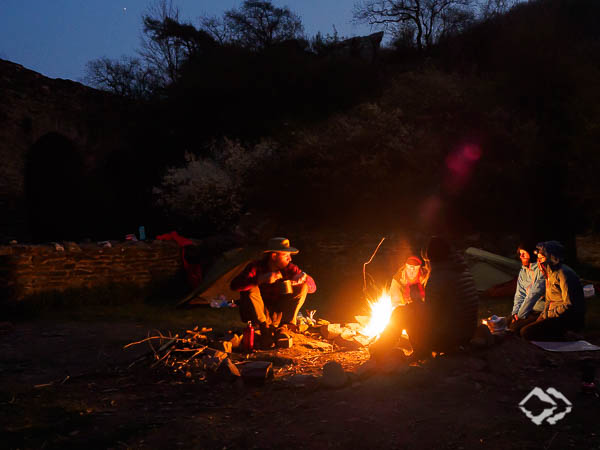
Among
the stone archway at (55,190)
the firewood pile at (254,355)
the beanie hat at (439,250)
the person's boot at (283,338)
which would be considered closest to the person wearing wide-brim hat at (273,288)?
the person's boot at (283,338)

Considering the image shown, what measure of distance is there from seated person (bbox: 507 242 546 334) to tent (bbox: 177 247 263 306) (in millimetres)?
4584

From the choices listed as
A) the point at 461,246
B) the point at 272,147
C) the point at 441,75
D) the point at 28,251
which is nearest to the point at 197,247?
the point at 28,251

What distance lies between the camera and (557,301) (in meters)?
5.39

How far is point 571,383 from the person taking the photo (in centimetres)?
408

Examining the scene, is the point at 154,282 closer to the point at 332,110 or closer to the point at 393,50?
the point at 332,110

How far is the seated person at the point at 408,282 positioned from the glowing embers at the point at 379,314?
0.10m

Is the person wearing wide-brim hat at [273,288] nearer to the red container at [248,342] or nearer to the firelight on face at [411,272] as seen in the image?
the red container at [248,342]

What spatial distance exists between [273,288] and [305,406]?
2.65m

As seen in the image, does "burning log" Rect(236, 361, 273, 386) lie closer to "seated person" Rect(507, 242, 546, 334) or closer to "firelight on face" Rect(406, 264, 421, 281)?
"firelight on face" Rect(406, 264, 421, 281)

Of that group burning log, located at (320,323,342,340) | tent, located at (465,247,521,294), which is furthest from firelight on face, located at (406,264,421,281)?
tent, located at (465,247,521,294)

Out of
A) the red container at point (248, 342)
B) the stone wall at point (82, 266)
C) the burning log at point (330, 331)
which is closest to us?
the red container at point (248, 342)

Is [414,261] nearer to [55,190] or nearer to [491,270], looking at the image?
[491,270]

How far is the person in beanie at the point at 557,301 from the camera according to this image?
207 inches

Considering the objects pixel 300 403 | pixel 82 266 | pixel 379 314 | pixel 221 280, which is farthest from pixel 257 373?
pixel 82 266
